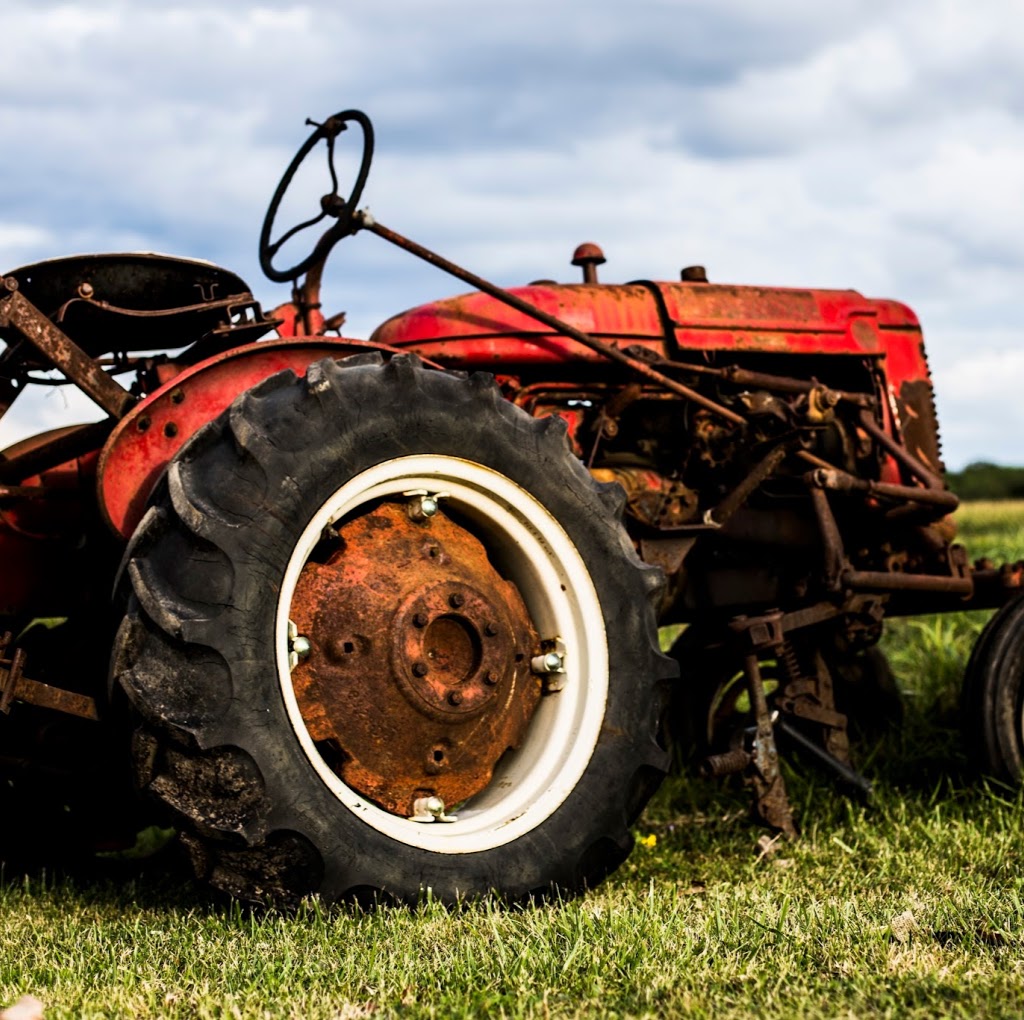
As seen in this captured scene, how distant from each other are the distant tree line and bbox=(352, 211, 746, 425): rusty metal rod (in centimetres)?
2304

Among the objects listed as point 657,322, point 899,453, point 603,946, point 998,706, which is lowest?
point 603,946

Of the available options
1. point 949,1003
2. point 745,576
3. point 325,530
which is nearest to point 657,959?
point 949,1003

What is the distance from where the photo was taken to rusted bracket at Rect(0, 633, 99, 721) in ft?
10.3

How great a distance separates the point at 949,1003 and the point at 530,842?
122 centimetres

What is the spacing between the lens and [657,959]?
2.49 meters

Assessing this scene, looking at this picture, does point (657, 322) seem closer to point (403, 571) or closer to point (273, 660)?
point (403, 571)

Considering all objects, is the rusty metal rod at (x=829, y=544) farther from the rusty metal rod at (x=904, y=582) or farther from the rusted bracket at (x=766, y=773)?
the rusted bracket at (x=766, y=773)

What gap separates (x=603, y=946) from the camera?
2.59m

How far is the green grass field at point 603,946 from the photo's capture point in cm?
230

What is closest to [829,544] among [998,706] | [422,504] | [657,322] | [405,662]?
[998,706]

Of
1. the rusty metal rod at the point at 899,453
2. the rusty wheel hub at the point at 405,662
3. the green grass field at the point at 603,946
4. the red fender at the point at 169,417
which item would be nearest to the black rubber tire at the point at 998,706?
the green grass field at the point at 603,946

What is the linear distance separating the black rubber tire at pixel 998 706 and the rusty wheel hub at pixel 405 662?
1.93m

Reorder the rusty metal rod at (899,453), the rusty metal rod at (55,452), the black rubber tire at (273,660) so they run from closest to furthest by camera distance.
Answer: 1. the black rubber tire at (273,660)
2. the rusty metal rod at (55,452)
3. the rusty metal rod at (899,453)

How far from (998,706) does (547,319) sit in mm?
1988
